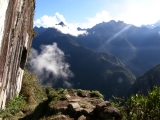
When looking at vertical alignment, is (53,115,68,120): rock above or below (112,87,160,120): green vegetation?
below

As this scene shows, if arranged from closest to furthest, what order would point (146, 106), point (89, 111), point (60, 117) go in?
point (146, 106) < point (60, 117) < point (89, 111)

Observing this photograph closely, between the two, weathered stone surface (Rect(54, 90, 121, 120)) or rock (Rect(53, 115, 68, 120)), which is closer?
weathered stone surface (Rect(54, 90, 121, 120))

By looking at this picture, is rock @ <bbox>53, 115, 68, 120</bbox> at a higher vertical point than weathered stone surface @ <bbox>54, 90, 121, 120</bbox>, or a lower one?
lower

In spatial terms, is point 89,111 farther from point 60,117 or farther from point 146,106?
point 146,106

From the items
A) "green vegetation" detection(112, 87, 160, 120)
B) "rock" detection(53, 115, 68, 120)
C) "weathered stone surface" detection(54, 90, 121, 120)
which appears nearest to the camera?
"green vegetation" detection(112, 87, 160, 120)

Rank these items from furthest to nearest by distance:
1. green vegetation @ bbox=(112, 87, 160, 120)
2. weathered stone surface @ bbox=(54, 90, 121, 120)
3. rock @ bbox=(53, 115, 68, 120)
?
rock @ bbox=(53, 115, 68, 120) → weathered stone surface @ bbox=(54, 90, 121, 120) → green vegetation @ bbox=(112, 87, 160, 120)

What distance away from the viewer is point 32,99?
58.1 feet

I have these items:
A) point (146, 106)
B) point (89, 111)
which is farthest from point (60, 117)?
point (146, 106)

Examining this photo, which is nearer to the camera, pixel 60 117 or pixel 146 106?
pixel 146 106

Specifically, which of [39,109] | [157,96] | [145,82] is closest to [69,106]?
[39,109]

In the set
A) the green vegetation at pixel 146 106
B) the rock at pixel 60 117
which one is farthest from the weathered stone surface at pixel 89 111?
the green vegetation at pixel 146 106

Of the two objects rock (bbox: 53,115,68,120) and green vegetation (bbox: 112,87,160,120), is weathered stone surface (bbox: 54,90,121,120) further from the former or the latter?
green vegetation (bbox: 112,87,160,120)

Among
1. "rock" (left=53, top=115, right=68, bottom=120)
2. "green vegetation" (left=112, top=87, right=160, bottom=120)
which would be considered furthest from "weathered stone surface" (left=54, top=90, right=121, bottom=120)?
"green vegetation" (left=112, top=87, right=160, bottom=120)

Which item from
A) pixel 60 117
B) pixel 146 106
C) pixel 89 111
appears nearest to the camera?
pixel 146 106
